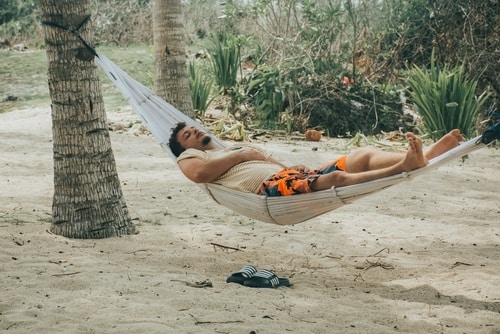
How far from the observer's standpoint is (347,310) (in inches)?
115

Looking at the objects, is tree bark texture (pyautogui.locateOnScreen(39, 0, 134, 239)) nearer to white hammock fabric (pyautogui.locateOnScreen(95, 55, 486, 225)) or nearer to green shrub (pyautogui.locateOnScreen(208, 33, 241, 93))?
white hammock fabric (pyautogui.locateOnScreen(95, 55, 486, 225))

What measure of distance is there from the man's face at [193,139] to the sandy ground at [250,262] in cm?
49

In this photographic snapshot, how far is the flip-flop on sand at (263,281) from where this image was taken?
10.5 ft

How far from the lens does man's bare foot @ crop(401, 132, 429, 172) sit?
2.98m

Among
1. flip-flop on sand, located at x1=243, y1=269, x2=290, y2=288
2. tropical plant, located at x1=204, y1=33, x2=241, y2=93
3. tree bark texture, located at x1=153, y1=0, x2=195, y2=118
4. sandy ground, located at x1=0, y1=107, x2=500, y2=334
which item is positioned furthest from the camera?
tropical plant, located at x1=204, y1=33, x2=241, y2=93

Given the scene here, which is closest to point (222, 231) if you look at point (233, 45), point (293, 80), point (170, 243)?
point (170, 243)

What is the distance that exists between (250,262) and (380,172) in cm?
92

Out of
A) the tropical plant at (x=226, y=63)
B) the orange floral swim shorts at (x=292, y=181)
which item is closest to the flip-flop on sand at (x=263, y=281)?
the orange floral swim shorts at (x=292, y=181)

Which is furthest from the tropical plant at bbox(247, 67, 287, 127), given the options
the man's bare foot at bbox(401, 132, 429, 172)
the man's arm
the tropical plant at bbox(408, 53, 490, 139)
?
the man's bare foot at bbox(401, 132, 429, 172)

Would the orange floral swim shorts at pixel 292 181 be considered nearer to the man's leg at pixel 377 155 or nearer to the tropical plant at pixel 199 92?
the man's leg at pixel 377 155

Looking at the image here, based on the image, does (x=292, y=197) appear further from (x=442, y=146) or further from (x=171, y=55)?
(x=171, y=55)

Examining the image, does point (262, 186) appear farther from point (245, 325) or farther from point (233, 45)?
point (233, 45)

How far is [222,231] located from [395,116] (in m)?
4.13

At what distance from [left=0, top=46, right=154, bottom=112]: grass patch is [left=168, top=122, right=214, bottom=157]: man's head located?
14.2 ft
